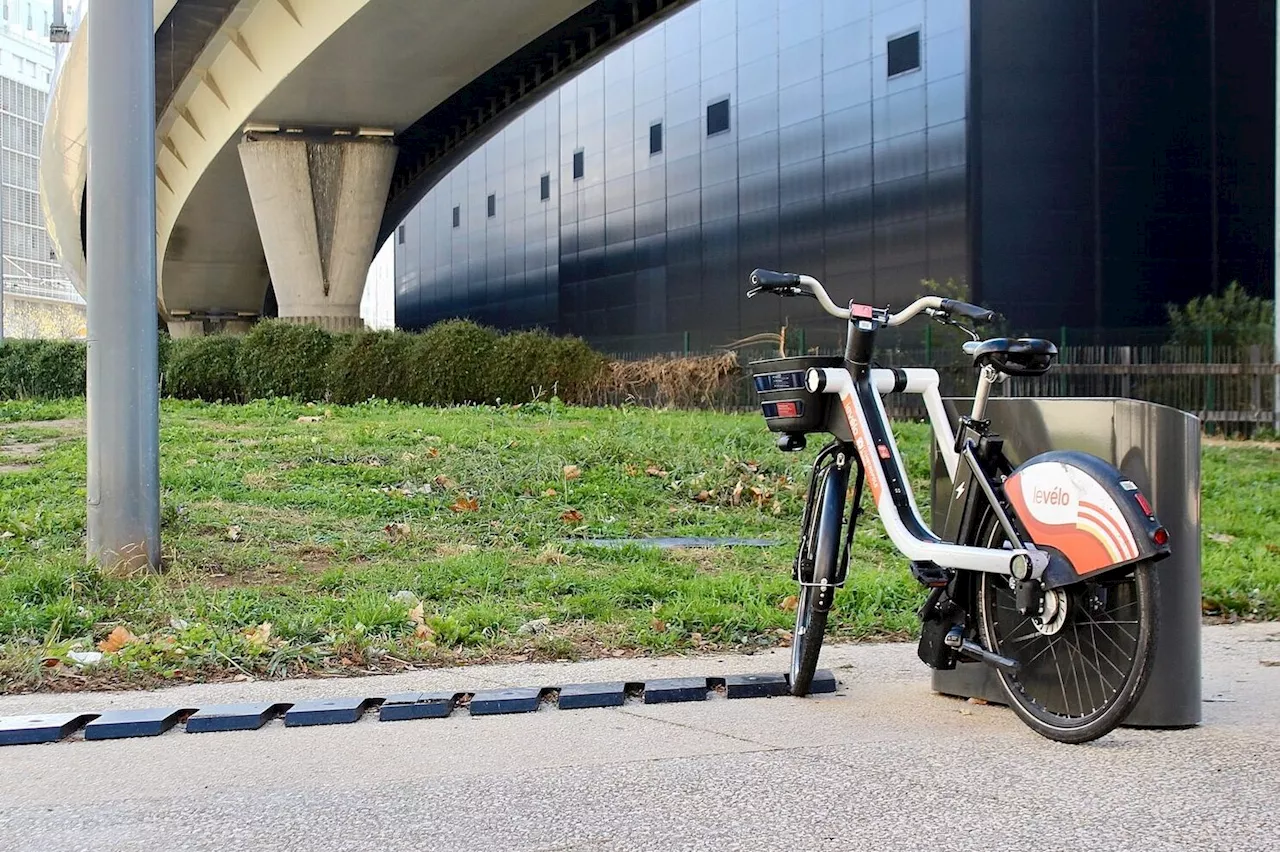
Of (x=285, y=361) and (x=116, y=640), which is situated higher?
(x=285, y=361)

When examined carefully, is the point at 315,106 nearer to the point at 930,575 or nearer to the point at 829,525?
the point at 829,525

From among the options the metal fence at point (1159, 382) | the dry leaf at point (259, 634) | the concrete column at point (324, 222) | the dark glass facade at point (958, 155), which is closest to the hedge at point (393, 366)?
the metal fence at point (1159, 382)

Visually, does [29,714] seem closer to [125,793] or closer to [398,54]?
[125,793]

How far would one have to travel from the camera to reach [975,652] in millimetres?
4273

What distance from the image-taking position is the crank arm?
417cm

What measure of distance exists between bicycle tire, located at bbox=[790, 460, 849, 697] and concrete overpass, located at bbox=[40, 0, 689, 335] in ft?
74.7

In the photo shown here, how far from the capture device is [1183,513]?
14.1ft

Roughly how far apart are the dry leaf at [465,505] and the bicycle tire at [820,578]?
4.66 metres

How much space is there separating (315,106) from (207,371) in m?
12.3

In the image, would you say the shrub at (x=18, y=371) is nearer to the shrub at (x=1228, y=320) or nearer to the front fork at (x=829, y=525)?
the shrub at (x=1228, y=320)

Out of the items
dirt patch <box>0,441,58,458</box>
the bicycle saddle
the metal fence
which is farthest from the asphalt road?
the metal fence

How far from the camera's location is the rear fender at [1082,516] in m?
3.75

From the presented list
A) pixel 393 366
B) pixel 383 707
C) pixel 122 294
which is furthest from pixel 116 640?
pixel 393 366

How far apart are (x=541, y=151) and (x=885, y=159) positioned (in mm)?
17781
